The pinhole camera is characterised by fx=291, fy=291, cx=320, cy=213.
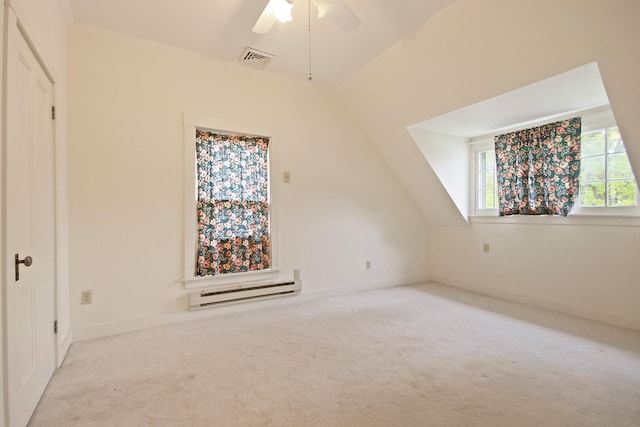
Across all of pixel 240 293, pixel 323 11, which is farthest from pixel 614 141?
pixel 240 293

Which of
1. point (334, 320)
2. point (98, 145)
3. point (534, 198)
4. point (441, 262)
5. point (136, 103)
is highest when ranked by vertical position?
point (136, 103)

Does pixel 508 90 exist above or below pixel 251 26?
below

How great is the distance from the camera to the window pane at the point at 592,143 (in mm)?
3006

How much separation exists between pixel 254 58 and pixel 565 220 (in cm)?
380

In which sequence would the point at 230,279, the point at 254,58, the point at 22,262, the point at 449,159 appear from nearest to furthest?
1. the point at 22,262
2. the point at 254,58
3. the point at 230,279
4. the point at 449,159

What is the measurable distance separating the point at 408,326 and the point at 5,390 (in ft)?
9.05

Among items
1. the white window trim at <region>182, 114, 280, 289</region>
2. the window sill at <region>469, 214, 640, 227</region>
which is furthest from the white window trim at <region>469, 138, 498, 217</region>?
the white window trim at <region>182, 114, 280, 289</region>

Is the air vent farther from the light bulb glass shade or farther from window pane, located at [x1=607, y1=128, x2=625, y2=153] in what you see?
window pane, located at [x1=607, y1=128, x2=625, y2=153]

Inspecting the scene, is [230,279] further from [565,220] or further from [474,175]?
[565,220]

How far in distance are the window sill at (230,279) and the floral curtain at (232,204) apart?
0.18 feet

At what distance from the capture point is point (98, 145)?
2.60 metres

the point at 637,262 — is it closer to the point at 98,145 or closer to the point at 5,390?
the point at 5,390

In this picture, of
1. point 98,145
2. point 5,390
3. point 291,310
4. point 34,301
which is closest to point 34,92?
point 98,145

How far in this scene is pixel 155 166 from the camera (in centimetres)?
283
